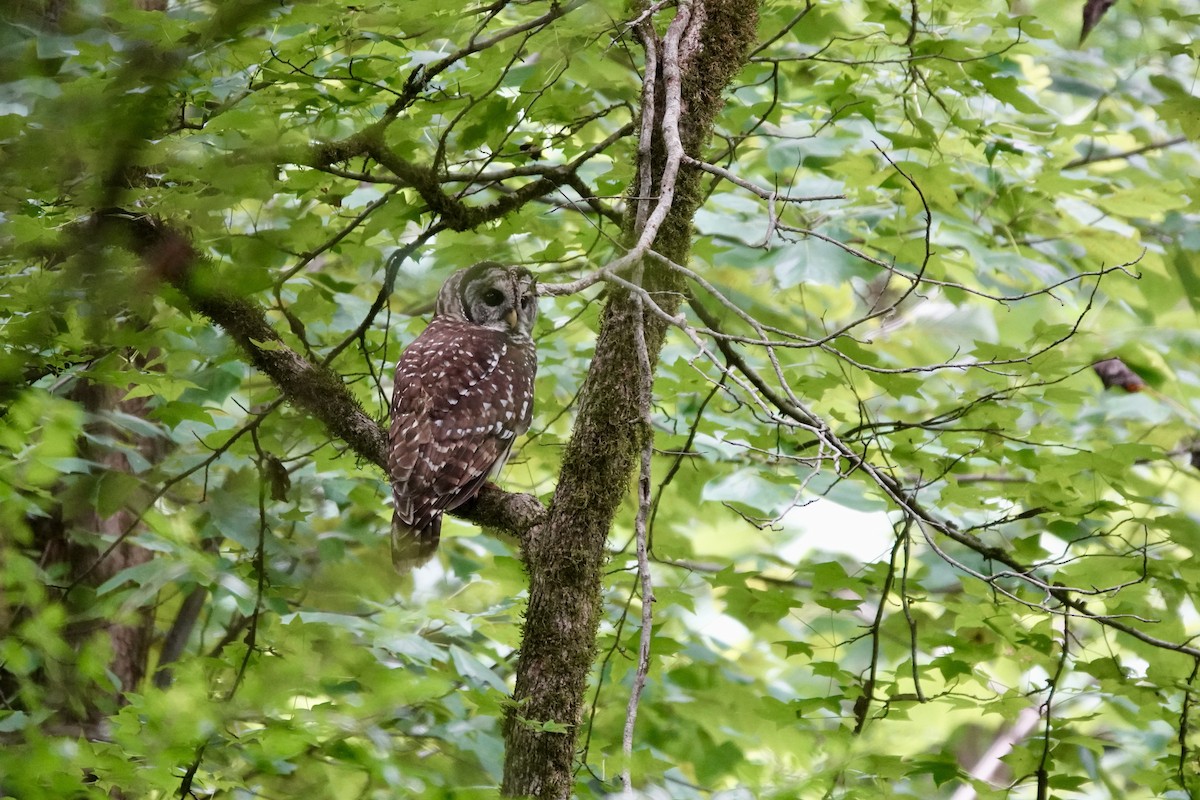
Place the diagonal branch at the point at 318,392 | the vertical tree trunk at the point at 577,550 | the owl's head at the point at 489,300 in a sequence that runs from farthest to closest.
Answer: the owl's head at the point at 489,300 → the diagonal branch at the point at 318,392 → the vertical tree trunk at the point at 577,550

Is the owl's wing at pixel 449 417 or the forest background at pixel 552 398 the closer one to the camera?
the forest background at pixel 552 398

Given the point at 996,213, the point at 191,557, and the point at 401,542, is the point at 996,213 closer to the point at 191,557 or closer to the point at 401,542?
the point at 401,542

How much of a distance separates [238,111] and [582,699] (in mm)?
1675

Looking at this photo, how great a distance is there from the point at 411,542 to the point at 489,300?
4.06 feet

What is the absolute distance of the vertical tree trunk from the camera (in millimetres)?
2432

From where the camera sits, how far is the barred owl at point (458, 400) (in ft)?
12.0

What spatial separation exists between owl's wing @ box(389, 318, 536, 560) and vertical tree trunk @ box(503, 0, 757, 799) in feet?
3.15

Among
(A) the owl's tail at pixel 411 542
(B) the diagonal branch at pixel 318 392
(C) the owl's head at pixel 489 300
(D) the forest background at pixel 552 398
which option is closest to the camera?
(D) the forest background at pixel 552 398

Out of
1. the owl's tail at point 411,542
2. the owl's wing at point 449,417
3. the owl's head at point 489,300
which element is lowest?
the owl's tail at point 411,542

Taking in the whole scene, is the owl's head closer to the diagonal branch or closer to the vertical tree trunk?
the diagonal branch

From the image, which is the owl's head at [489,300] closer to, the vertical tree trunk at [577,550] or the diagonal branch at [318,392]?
the diagonal branch at [318,392]

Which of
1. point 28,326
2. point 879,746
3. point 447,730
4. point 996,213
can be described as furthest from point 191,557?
point 996,213

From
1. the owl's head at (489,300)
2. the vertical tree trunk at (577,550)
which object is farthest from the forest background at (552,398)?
the owl's head at (489,300)

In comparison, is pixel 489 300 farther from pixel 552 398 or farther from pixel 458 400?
pixel 458 400
